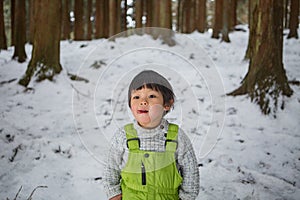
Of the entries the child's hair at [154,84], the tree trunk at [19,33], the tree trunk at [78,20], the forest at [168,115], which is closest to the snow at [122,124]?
the forest at [168,115]

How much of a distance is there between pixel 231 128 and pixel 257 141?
519 mm

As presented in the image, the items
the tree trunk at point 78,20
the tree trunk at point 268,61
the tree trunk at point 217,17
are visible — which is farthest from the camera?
the tree trunk at point 78,20

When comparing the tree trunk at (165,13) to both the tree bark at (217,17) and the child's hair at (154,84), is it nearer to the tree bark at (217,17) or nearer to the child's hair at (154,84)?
the tree bark at (217,17)

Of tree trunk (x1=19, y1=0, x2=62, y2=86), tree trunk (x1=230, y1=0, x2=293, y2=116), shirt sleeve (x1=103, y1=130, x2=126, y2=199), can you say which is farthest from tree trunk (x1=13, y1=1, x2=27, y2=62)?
shirt sleeve (x1=103, y1=130, x2=126, y2=199)

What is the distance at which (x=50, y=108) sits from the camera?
513cm

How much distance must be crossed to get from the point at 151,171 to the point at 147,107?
36cm

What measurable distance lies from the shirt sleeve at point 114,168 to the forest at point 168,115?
0.41m

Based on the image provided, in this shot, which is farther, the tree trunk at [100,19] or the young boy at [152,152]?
the tree trunk at [100,19]

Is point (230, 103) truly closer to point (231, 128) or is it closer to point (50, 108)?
point (231, 128)

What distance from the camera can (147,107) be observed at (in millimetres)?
1677

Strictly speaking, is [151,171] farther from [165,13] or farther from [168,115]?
[165,13]

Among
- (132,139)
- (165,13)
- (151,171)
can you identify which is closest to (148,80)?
(132,139)

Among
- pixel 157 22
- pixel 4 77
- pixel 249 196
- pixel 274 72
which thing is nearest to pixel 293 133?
pixel 274 72

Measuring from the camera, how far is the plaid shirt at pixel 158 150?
1.70m
